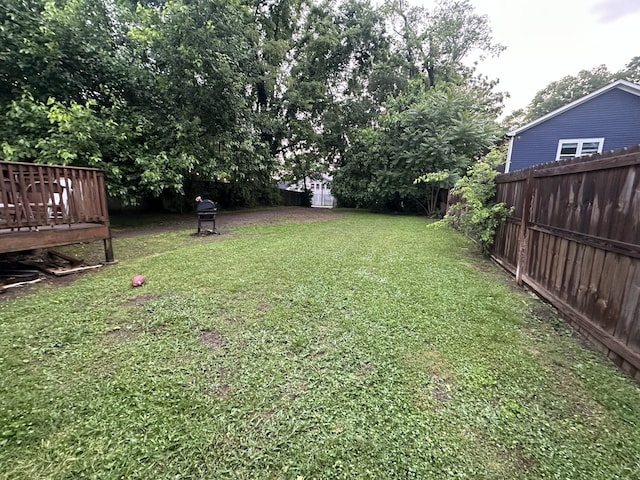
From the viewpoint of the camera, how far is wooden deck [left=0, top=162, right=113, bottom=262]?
344 centimetres

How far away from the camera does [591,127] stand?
11102 millimetres

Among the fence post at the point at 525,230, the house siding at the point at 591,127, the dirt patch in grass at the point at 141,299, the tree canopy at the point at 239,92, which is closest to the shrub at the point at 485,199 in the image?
the fence post at the point at 525,230

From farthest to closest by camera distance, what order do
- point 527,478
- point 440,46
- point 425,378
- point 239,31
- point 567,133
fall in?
point 440,46, point 567,133, point 239,31, point 425,378, point 527,478

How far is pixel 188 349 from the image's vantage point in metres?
2.21

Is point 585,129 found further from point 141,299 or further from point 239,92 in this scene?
point 141,299

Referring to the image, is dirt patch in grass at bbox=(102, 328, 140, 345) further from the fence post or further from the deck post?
the fence post

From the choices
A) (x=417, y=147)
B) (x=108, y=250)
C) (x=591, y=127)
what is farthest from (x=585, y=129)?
(x=108, y=250)

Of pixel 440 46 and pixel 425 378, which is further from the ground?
pixel 440 46

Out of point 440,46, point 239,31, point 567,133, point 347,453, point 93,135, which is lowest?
point 347,453

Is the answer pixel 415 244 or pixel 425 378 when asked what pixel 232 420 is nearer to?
pixel 425 378

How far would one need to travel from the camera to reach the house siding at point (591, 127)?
34.8 ft

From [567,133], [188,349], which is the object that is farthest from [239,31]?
[567,133]

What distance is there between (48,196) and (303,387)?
4375mm

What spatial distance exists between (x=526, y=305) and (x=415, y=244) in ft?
10.8
